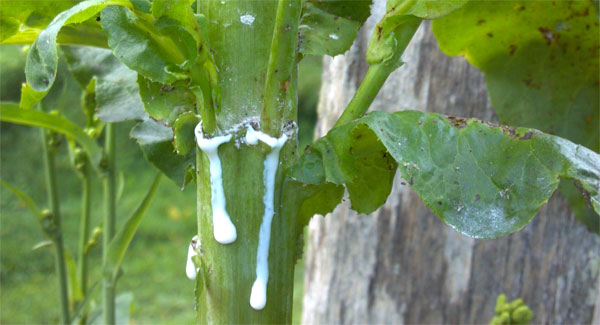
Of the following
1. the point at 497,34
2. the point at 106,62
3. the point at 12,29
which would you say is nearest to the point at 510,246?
the point at 497,34

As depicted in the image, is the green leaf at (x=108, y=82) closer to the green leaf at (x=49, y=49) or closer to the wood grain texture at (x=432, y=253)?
the green leaf at (x=49, y=49)

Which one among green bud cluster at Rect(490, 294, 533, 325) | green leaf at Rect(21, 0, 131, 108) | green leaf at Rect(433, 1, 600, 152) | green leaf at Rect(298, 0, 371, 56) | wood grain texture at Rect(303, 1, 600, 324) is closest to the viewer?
green leaf at Rect(21, 0, 131, 108)

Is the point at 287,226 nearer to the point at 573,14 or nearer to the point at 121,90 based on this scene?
the point at 121,90

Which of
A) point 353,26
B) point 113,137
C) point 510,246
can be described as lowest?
point 510,246

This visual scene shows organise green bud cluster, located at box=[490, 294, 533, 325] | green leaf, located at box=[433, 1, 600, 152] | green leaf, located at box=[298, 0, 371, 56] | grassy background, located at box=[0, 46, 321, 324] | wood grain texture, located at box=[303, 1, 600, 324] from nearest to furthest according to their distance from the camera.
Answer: green leaf, located at box=[298, 0, 371, 56] → green leaf, located at box=[433, 1, 600, 152] → green bud cluster, located at box=[490, 294, 533, 325] → wood grain texture, located at box=[303, 1, 600, 324] → grassy background, located at box=[0, 46, 321, 324]

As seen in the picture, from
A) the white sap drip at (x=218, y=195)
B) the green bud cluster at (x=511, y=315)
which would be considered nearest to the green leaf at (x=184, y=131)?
the white sap drip at (x=218, y=195)

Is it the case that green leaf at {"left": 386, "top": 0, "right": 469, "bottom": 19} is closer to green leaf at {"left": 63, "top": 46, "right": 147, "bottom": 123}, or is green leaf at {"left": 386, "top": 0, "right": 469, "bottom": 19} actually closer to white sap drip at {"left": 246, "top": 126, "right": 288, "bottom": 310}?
white sap drip at {"left": 246, "top": 126, "right": 288, "bottom": 310}

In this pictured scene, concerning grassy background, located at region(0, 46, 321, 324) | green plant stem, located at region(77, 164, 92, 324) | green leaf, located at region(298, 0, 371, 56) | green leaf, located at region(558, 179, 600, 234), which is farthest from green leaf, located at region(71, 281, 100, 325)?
grassy background, located at region(0, 46, 321, 324)
